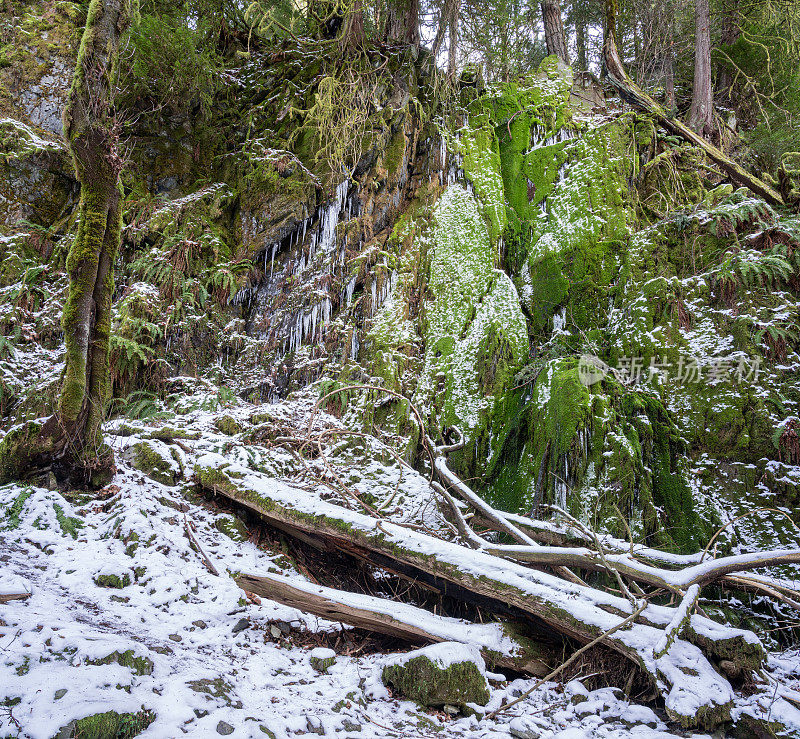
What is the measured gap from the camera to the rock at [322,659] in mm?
2645

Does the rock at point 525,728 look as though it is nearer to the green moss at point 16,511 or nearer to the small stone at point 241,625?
the small stone at point 241,625

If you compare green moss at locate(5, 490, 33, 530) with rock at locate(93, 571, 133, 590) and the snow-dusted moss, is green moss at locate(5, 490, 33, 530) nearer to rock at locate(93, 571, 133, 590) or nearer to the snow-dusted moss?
rock at locate(93, 571, 133, 590)

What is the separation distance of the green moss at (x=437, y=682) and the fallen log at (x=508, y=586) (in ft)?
1.84

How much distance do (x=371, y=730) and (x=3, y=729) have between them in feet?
4.88

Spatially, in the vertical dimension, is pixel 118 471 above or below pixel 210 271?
below

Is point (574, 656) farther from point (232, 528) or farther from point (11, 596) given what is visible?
point (11, 596)

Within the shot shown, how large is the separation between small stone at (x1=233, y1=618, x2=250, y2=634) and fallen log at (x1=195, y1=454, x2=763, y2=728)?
Answer: 773mm

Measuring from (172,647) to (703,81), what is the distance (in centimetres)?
1073

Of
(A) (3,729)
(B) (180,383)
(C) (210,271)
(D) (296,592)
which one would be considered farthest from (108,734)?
(C) (210,271)

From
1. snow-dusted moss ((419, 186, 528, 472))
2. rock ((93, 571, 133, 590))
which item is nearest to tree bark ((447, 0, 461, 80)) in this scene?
snow-dusted moss ((419, 186, 528, 472))

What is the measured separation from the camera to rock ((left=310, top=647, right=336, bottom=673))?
2645 millimetres

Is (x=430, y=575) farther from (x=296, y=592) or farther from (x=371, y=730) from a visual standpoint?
(x=371, y=730)

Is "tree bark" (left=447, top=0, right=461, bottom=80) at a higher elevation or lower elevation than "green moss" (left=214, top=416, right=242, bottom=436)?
higher

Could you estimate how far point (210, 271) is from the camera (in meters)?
6.80
